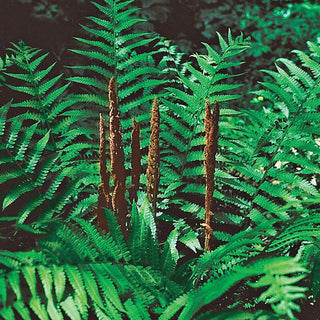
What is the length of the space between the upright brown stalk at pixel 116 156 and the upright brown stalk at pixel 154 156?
0.39ft

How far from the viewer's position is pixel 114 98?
163 cm

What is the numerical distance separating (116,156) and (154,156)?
16cm

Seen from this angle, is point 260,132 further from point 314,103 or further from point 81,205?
point 81,205

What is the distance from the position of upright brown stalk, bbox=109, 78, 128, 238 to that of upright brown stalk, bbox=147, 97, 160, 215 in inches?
4.7

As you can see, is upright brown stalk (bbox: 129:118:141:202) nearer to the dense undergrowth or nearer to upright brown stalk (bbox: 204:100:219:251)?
the dense undergrowth

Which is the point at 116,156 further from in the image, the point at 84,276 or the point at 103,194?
the point at 84,276

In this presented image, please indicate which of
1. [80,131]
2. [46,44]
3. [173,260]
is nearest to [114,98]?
[173,260]

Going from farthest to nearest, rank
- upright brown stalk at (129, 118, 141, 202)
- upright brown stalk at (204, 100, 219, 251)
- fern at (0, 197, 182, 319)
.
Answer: upright brown stalk at (129, 118, 141, 202) → upright brown stalk at (204, 100, 219, 251) → fern at (0, 197, 182, 319)

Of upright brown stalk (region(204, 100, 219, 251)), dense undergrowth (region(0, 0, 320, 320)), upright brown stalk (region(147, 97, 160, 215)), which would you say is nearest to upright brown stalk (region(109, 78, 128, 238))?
dense undergrowth (region(0, 0, 320, 320))

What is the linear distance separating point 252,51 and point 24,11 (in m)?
2.81

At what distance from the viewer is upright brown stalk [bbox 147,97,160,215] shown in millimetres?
1684

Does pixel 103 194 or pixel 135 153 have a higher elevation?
pixel 135 153

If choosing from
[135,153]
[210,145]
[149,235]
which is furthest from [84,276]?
[210,145]

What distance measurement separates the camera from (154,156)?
176 centimetres
